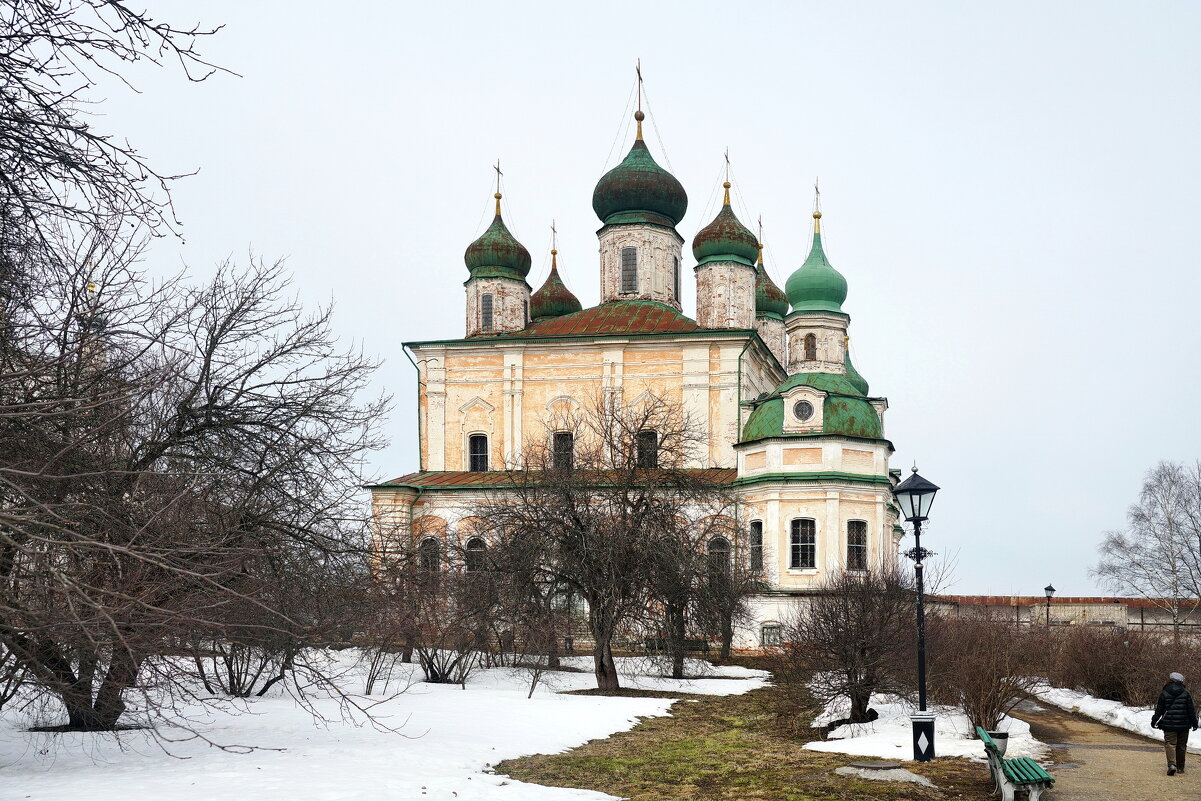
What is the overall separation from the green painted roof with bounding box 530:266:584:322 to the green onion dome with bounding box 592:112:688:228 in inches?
200

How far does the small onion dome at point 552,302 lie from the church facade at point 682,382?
4.63 feet

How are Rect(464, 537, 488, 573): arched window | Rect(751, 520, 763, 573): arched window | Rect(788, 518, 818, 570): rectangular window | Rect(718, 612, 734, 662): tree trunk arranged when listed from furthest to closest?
Rect(751, 520, 763, 573): arched window, Rect(788, 518, 818, 570): rectangular window, Rect(718, 612, 734, 662): tree trunk, Rect(464, 537, 488, 573): arched window

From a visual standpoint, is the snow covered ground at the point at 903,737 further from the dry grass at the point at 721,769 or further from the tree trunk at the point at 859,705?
the dry grass at the point at 721,769

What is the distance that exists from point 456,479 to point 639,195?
41.0 feet

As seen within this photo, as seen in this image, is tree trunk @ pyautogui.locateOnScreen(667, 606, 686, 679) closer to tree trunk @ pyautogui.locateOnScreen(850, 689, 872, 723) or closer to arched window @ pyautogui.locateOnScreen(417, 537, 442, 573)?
arched window @ pyautogui.locateOnScreen(417, 537, 442, 573)

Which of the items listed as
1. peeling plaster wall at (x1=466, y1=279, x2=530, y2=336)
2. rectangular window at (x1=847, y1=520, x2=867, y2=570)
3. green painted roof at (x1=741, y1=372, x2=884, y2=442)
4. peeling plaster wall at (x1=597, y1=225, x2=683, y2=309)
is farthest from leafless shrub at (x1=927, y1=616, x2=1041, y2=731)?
peeling plaster wall at (x1=466, y1=279, x2=530, y2=336)

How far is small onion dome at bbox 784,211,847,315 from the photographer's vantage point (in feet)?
137

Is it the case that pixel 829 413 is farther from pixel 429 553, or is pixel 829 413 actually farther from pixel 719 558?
pixel 429 553

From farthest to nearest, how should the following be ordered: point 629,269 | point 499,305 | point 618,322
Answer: point 499,305 → point 629,269 → point 618,322

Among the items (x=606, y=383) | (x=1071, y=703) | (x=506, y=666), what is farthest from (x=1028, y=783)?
(x=606, y=383)

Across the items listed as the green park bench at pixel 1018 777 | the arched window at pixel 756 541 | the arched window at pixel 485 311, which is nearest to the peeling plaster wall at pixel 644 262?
the arched window at pixel 485 311

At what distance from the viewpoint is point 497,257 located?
146 feet

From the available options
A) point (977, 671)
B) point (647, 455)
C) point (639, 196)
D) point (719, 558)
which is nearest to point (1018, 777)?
point (977, 671)

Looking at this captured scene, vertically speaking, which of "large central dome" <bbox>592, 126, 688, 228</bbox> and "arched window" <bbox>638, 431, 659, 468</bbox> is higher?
"large central dome" <bbox>592, 126, 688, 228</bbox>
